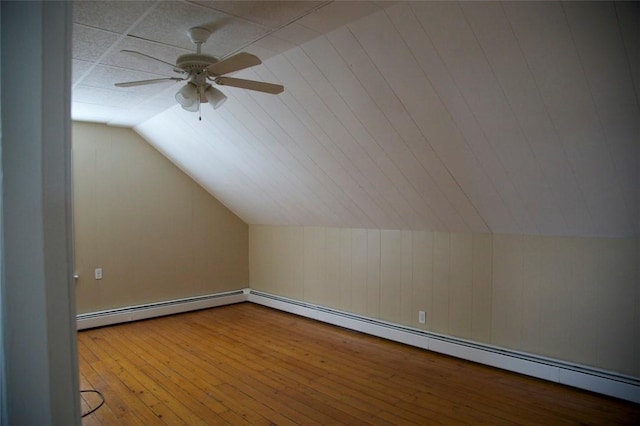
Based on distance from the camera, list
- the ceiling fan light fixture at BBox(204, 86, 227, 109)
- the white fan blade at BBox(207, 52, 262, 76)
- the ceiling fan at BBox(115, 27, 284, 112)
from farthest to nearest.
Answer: the ceiling fan light fixture at BBox(204, 86, 227, 109), the ceiling fan at BBox(115, 27, 284, 112), the white fan blade at BBox(207, 52, 262, 76)

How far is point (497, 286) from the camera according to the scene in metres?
3.62

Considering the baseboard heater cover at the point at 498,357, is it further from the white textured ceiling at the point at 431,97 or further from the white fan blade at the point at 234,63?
the white fan blade at the point at 234,63

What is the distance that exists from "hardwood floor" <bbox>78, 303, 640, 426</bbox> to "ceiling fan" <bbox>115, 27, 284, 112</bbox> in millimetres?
2200

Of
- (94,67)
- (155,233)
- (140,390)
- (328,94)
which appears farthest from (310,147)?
(155,233)

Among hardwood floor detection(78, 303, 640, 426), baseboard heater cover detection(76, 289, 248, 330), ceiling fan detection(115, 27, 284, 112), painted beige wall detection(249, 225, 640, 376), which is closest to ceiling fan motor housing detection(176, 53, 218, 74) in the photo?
ceiling fan detection(115, 27, 284, 112)

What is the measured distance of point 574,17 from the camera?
1881 mm

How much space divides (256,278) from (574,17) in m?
5.38

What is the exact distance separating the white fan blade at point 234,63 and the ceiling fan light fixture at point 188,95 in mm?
206

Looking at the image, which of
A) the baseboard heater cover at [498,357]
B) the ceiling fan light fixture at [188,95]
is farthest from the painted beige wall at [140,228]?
the ceiling fan light fixture at [188,95]

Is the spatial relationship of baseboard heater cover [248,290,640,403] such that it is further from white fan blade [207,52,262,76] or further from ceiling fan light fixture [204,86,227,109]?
white fan blade [207,52,262,76]

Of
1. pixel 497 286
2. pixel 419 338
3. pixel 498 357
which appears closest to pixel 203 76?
pixel 497 286

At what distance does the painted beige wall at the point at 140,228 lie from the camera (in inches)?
199

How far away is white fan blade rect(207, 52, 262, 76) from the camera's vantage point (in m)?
2.19

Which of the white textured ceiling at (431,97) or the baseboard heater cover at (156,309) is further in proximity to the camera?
the baseboard heater cover at (156,309)
